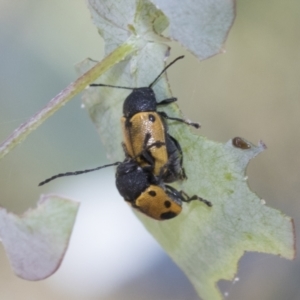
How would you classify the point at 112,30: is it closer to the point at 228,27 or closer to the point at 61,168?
the point at 228,27

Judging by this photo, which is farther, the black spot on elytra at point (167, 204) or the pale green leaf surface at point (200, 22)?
the black spot on elytra at point (167, 204)

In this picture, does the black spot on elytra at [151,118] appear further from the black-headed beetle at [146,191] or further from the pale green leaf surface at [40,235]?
the pale green leaf surface at [40,235]

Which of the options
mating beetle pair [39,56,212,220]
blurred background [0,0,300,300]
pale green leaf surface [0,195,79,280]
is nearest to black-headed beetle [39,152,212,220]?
mating beetle pair [39,56,212,220]

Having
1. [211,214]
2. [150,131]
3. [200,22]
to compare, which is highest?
[200,22]

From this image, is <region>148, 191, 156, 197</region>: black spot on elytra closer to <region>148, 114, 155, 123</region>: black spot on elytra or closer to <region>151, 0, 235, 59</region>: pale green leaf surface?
<region>148, 114, 155, 123</region>: black spot on elytra

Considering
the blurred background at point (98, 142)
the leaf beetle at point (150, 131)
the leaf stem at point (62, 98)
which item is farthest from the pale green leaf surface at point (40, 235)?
the blurred background at point (98, 142)

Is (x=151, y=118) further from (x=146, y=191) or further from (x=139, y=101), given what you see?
(x=146, y=191)

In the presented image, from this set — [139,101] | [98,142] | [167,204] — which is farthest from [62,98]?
[98,142]
